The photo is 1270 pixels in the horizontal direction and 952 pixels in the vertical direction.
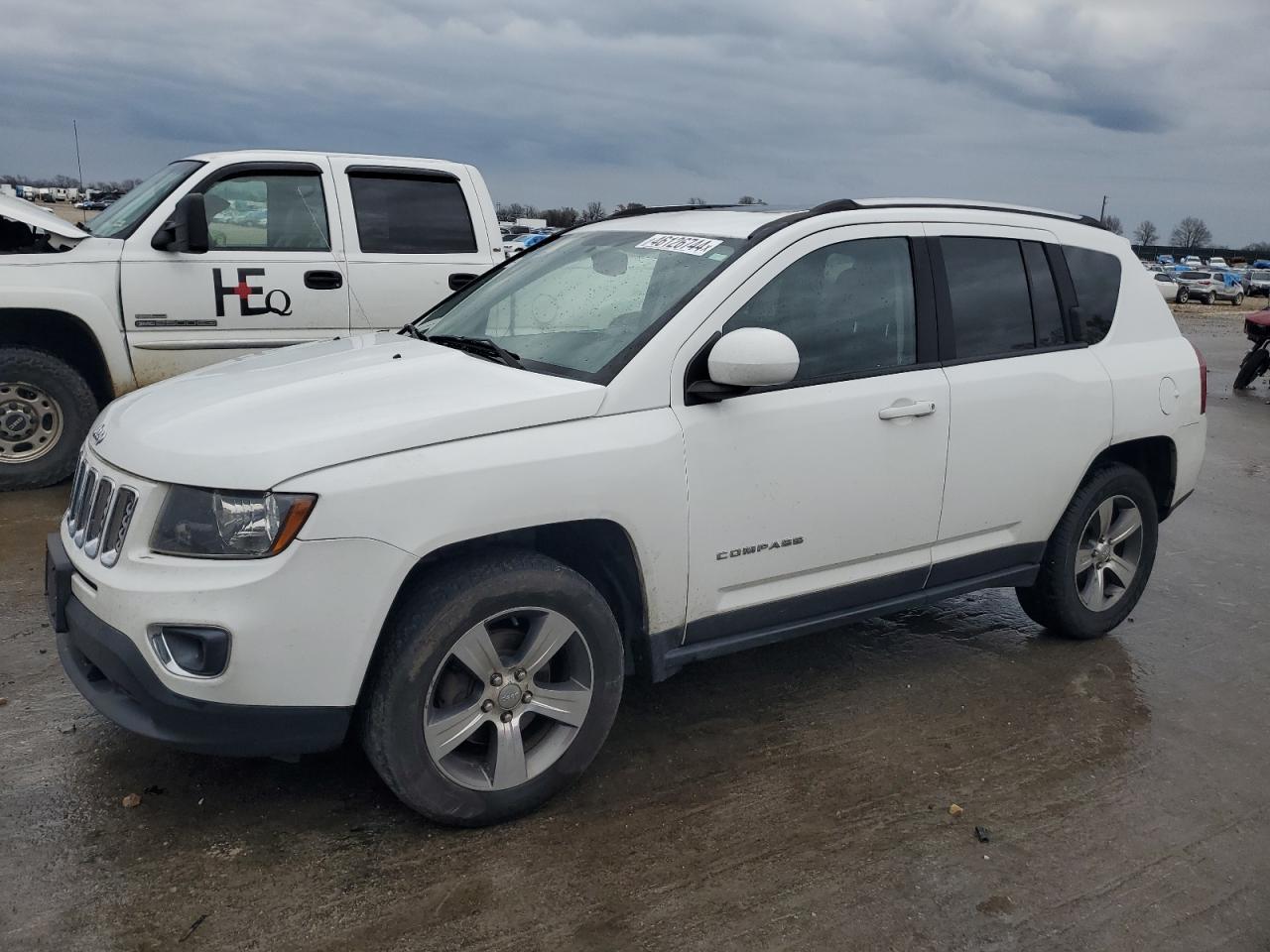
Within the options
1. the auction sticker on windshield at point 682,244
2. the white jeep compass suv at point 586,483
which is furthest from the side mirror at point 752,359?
the auction sticker on windshield at point 682,244

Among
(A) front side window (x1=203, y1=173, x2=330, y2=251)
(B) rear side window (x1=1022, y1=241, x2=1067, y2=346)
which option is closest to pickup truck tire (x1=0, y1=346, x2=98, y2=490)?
(A) front side window (x1=203, y1=173, x2=330, y2=251)

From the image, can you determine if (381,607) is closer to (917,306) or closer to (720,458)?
(720,458)

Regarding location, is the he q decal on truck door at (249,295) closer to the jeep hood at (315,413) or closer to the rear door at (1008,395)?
the jeep hood at (315,413)

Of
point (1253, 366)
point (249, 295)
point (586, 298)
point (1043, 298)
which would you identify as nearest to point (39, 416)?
point (249, 295)

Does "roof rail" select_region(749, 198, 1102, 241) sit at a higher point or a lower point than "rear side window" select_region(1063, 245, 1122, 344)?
higher

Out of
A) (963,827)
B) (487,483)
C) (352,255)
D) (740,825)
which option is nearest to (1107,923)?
(963,827)

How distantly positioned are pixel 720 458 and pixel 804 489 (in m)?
0.38

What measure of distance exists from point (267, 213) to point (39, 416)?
1841 millimetres

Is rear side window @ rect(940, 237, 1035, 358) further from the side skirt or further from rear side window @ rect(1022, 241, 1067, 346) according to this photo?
the side skirt

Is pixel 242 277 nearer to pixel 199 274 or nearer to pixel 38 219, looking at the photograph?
pixel 199 274

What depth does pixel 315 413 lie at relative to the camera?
309 centimetres

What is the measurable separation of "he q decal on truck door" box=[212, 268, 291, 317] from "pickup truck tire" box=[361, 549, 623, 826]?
4.42 metres

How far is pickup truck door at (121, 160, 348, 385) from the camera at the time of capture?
22.0 ft

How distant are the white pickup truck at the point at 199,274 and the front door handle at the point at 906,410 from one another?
13.9ft
